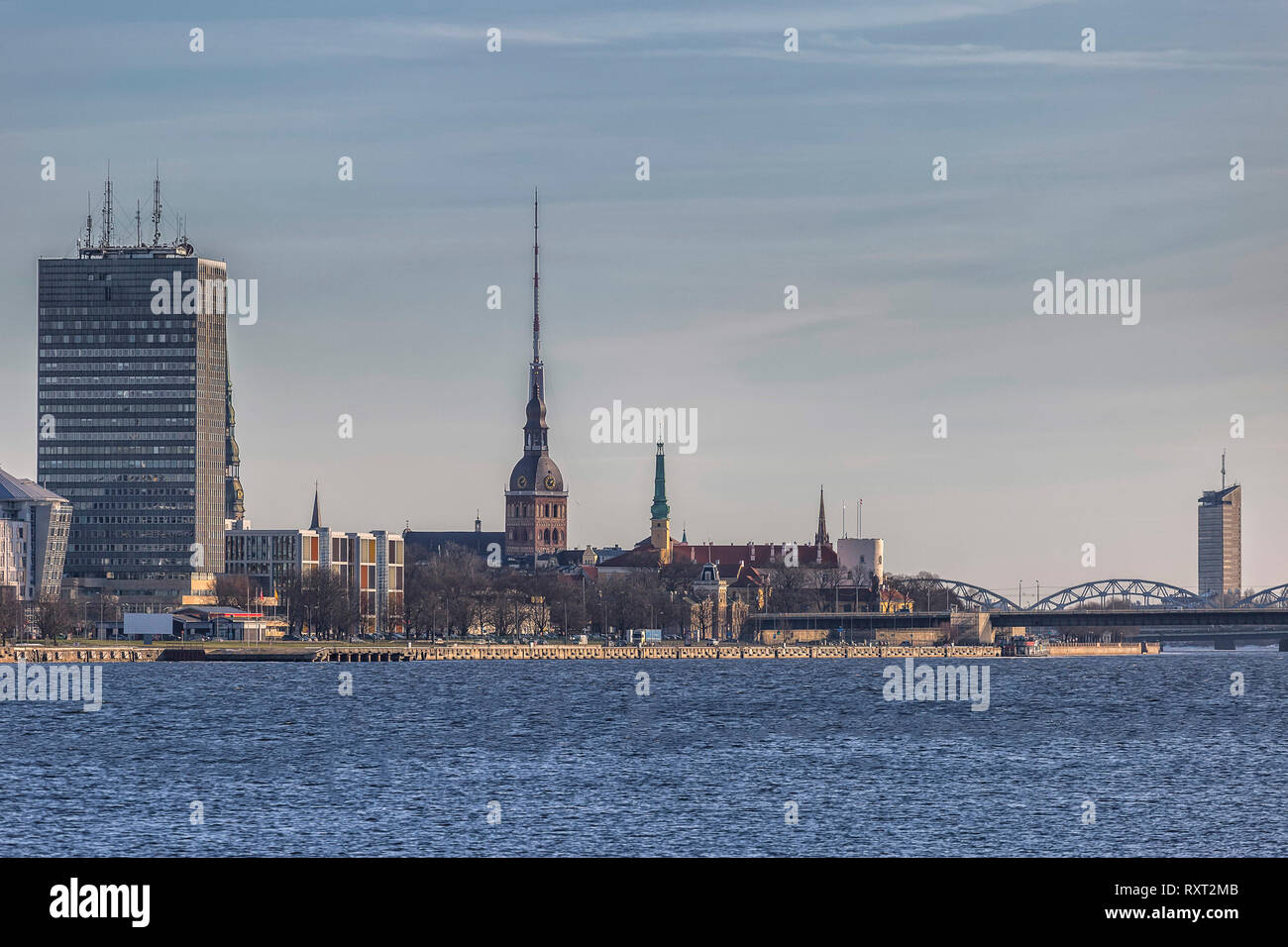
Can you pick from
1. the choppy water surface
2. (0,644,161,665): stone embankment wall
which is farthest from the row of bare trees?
the choppy water surface

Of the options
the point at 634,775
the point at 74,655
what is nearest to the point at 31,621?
the point at 74,655

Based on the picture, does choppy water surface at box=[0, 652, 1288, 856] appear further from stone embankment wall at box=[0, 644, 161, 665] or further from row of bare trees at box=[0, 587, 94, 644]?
row of bare trees at box=[0, 587, 94, 644]

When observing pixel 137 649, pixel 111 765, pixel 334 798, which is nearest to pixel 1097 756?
pixel 334 798

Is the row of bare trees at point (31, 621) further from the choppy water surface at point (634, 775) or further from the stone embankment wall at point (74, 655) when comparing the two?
the choppy water surface at point (634, 775)

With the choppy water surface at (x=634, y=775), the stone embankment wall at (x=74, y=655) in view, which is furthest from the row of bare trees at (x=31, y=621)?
the choppy water surface at (x=634, y=775)

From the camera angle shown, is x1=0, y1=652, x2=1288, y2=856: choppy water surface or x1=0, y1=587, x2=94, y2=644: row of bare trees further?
x1=0, y1=587, x2=94, y2=644: row of bare trees

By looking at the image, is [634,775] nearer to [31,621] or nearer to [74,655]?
[74,655]

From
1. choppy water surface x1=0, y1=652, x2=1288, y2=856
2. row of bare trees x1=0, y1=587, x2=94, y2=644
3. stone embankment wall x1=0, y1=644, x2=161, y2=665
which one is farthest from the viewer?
row of bare trees x1=0, y1=587, x2=94, y2=644
